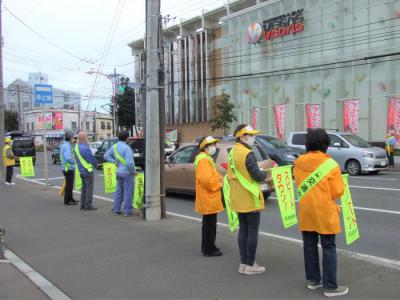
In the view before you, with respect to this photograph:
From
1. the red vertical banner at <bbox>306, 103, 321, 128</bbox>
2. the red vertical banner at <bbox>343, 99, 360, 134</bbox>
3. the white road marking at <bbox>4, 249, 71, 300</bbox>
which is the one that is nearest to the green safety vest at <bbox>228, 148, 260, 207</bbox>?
the white road marking at <bbox>4, 249, 71, 300</bbox>

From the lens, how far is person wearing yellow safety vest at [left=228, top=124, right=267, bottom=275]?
209 inches

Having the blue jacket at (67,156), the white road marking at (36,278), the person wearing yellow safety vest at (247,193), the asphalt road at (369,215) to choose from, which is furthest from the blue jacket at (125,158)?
the person wearing yellow safety vest at (247,193)

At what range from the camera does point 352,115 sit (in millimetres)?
29531

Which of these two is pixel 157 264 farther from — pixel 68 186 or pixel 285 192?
pixel 68 186

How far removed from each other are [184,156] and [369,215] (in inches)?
204

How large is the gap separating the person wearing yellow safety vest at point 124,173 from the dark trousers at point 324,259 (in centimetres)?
556

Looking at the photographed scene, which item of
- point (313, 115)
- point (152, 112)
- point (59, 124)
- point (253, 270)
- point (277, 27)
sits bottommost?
point (253, 270)

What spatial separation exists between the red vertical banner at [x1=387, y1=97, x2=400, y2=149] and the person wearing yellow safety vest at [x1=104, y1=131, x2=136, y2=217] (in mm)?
21358

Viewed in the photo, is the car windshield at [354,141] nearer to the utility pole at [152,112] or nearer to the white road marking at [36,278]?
the utility pole at [152,112]

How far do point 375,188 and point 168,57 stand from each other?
43.2 meters

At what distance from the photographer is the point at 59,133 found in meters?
89.1

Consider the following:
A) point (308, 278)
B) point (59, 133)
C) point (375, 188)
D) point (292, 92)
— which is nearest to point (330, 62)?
point (292, 92)

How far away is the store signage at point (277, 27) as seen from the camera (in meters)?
33.9

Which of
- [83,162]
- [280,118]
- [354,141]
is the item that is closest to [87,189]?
[83,162]
